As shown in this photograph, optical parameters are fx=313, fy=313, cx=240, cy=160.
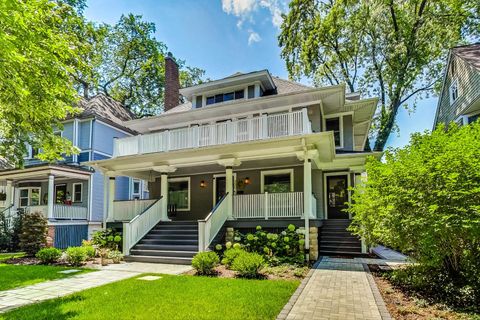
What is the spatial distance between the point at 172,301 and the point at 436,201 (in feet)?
16.6

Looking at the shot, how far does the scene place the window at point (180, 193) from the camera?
49.9ft

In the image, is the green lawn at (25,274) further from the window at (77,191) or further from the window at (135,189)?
the window at (135,189)

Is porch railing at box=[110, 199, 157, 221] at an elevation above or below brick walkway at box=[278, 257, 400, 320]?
above

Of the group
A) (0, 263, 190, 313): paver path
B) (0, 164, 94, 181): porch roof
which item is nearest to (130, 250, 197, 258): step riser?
(0, 263, 190, 313): paver path

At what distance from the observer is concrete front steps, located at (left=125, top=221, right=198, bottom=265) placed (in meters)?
10.1

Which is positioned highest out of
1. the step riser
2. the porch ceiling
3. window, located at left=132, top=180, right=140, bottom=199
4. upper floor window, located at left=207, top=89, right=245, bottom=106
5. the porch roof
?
upper floor window, located at left=207, top=89, right=245, bottom=106

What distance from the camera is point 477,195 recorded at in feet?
17.5

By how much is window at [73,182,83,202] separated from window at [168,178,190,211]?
6.29 meters

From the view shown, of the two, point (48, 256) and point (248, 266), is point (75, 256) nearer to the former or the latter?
point (48, 256)

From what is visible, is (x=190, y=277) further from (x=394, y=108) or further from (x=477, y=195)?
(x=394, y=108)

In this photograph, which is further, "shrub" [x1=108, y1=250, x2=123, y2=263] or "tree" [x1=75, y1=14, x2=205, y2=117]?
"tree" [x1=75, y1=14, x2=205, y2=117]

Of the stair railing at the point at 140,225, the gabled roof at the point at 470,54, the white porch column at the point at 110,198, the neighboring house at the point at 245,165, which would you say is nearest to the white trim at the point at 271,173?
the neighboring house at the point at 245,165

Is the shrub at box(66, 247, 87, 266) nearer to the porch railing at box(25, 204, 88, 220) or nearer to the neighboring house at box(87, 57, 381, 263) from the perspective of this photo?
the neighboring house at box(87, 57, 381, 263)

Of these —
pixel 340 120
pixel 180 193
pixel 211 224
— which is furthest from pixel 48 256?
pixel 340 120
